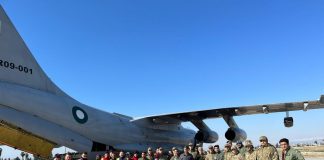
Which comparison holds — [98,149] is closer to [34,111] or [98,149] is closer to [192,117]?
[34,111]

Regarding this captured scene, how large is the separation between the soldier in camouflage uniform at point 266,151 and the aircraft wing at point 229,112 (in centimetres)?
1056

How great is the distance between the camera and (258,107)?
18422 mm

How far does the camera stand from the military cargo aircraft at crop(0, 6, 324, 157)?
1217 cm

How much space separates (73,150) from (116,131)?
100 inches

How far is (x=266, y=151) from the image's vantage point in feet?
23.5

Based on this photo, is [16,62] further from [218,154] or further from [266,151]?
[266,151]

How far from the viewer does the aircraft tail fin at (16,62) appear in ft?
42.4

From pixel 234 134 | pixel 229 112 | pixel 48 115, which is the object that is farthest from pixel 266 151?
pixel 234 134

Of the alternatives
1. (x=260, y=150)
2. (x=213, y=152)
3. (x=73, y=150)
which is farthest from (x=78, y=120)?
(x=260, y=150)

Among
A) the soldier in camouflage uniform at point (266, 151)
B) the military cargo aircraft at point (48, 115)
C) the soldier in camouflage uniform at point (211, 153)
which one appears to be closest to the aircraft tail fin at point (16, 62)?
the military cargo aircraft at point (48, 115)

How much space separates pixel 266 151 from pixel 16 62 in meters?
9.92

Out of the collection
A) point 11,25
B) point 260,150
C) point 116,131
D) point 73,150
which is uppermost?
point 11,25

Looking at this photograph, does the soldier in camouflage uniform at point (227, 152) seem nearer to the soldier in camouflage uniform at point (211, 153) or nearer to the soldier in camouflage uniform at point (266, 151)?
the soldier in camouflage uniform at point (211, 153)

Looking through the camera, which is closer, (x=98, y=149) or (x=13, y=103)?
(x=13, y=103)
